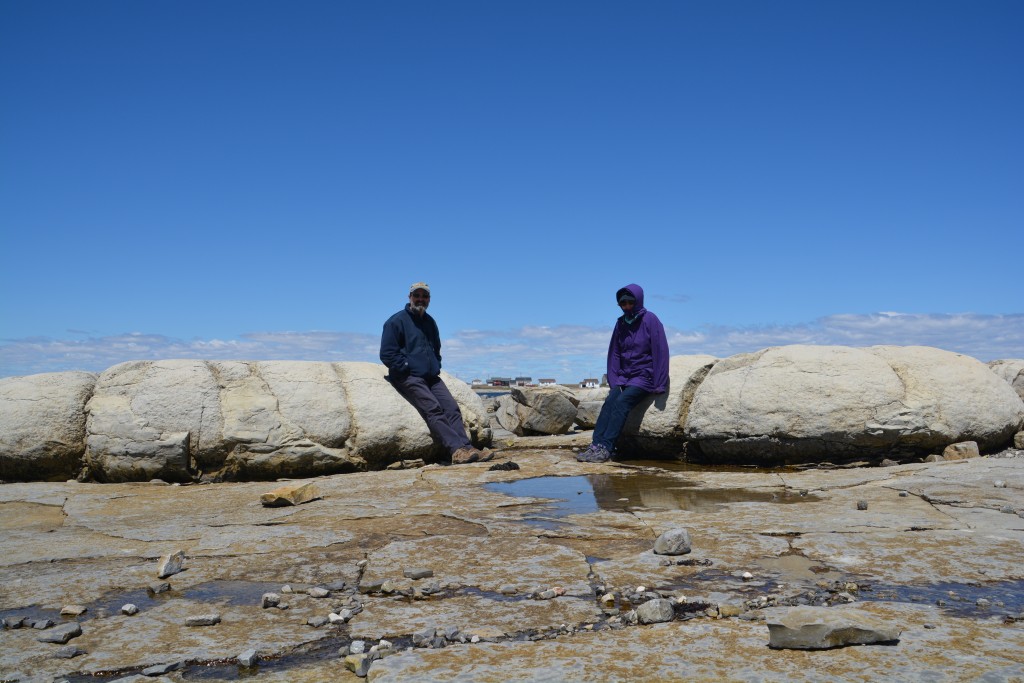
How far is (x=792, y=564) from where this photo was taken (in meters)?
3.54

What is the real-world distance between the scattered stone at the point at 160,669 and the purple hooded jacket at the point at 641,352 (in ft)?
19.7

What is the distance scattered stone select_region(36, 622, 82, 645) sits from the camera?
2.73m

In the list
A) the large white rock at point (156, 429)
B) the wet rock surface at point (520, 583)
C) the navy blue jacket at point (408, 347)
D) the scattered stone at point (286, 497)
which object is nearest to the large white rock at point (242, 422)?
the large white rock at point (156, 429)

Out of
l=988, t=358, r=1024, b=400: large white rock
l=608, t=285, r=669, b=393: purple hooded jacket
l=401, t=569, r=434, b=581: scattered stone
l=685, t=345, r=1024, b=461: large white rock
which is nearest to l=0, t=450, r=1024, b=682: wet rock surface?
l=401, t=569, r=434, b=581: scattered stone

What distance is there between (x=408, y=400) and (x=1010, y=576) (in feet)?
18.9

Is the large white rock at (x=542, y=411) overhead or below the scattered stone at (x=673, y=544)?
→ overhead

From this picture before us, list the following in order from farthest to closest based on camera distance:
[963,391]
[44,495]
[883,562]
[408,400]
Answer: [408,400], [963,391], [44,495], [883,562]

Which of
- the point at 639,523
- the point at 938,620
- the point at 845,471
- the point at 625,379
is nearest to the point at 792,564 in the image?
the point at 938,620

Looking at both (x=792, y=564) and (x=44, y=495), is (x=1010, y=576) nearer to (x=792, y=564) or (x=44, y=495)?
(x=792, y=564)

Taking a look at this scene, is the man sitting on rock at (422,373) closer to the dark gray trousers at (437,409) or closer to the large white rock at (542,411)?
the dark gray trousers at (437,409)

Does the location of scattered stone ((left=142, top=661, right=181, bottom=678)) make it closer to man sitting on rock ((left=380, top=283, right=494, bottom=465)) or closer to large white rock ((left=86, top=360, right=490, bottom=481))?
large white rock ((left=86, top=360, right=490, bottom=481))

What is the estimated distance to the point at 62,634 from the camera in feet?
9.00

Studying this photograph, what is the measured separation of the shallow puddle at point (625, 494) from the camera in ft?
16.6

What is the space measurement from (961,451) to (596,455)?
3308 millimetres
